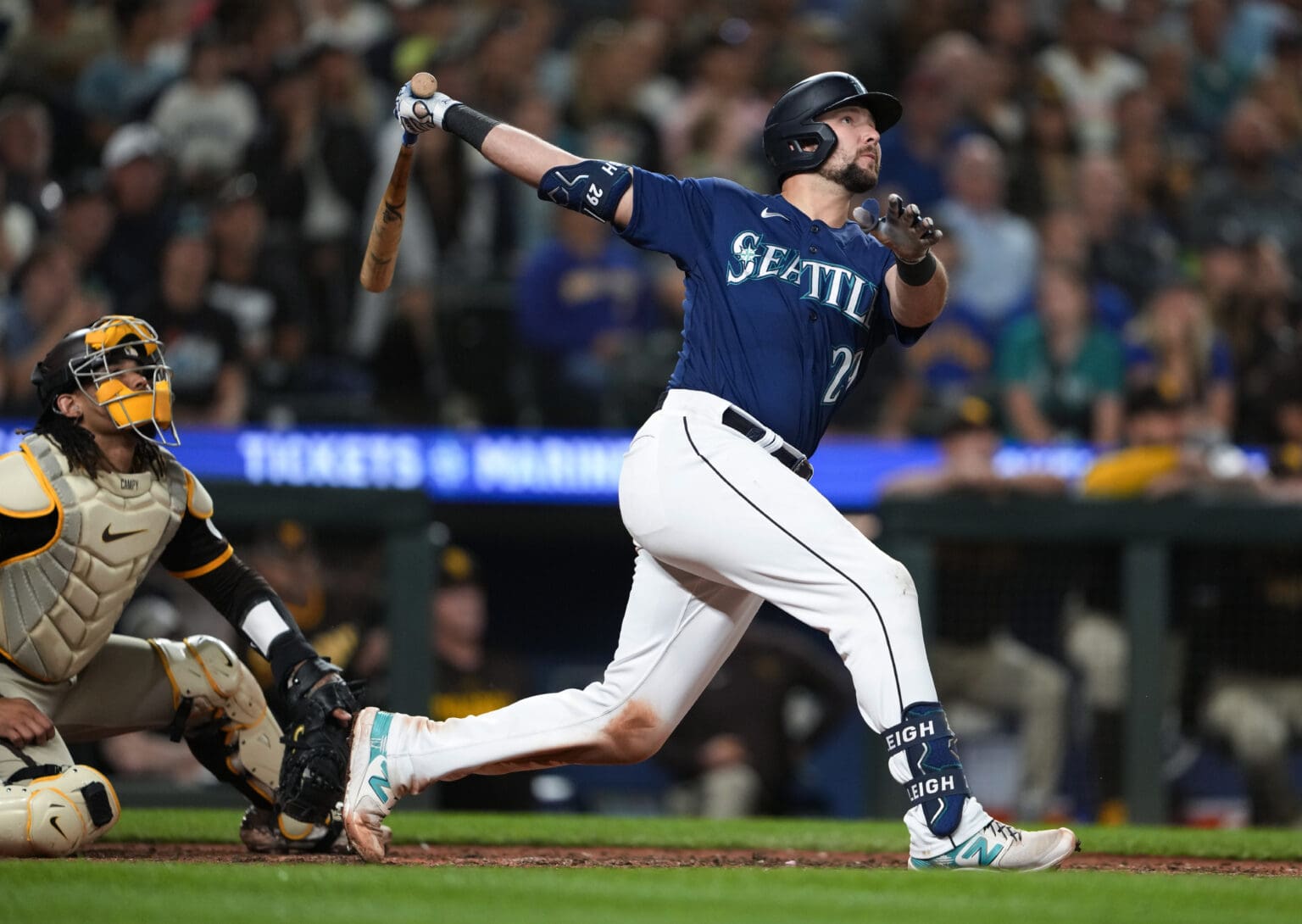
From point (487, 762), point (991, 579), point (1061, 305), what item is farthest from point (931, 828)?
point (1061, 305)

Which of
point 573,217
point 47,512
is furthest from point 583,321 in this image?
point 47,512

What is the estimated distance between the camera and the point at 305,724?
4.14 m

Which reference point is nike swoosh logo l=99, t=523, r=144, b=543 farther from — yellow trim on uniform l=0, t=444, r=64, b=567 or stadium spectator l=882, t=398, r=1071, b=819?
stadium spectator l=882, t=398, r=1071, b=819

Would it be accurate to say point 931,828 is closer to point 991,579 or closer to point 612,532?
point 991,579

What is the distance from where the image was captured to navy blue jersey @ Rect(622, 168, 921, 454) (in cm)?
391

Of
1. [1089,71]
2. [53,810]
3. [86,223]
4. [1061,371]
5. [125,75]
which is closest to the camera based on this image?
[53,810]

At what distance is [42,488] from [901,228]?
82.3 inches

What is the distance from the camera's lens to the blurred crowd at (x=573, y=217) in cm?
800

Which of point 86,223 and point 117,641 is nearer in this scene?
point 117,641

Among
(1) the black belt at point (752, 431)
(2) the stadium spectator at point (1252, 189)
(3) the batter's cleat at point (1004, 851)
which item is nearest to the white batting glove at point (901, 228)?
(1) the black belt at point (752, 431)

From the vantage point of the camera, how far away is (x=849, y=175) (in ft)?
13.6

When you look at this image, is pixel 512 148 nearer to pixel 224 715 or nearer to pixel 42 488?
pixel 42 488

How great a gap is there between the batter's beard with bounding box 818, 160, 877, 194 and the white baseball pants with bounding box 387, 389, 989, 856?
638mm

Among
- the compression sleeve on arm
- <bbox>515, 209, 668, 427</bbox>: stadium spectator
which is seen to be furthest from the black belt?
<bbox>515, 209, 668, 427</bbox>: stadium spectator
